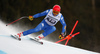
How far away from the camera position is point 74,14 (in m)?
6.38

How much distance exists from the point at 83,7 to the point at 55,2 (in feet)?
3.64

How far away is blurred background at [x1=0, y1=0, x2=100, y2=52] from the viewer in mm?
6332

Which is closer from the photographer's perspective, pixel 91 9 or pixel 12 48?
pixel 12 48

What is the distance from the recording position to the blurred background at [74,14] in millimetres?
6332

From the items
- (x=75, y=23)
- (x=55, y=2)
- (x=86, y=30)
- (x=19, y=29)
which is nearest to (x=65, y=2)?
(x=55, y=2)

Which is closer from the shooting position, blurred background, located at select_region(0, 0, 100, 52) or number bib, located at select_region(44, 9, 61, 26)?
number bib, located at select_region(44, 9, 61, 26)

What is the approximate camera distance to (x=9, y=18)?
6.70m

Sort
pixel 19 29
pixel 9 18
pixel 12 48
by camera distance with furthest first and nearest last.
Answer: pixel 9 18, pixel 19 29, pixel 12 48

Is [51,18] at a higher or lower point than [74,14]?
lower

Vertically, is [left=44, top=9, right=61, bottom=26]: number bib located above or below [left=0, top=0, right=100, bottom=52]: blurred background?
below

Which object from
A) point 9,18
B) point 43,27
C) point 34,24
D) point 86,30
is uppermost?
point 9,18

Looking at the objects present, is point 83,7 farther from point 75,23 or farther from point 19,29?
point 19,29

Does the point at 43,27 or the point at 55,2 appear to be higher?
the point at 55,2

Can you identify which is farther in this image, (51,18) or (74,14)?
(74,14)
